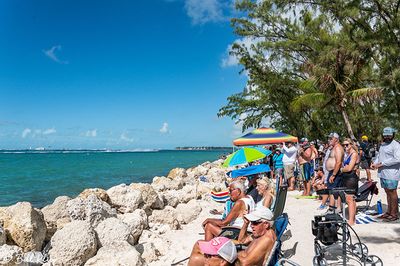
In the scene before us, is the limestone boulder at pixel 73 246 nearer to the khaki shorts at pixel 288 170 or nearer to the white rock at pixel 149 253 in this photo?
the white rock at pixel 149 253

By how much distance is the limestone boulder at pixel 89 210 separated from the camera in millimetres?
7473

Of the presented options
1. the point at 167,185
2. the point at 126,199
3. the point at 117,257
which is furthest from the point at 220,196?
the point at 117,257

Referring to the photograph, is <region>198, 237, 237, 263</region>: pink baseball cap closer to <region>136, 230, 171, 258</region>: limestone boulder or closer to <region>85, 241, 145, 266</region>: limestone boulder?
<region>85, 241, 145, 266</region>: limestone boulder

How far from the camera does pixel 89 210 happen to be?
7.53 m

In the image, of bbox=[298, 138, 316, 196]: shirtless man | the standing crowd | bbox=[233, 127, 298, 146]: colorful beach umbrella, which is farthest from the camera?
bbox=[233, 127, 298, 146]: colorful beach umbrella

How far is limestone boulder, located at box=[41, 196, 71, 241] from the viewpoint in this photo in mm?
7142

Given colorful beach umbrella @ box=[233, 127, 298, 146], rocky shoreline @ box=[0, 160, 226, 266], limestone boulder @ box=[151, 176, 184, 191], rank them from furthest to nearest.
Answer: limestone boulder @ box=[151, 176, 184, 191]
colorful beach umbrella @ box=[233, 127, 298, 146]
rocky shoreline @ box=[0, 160, 226, 266]

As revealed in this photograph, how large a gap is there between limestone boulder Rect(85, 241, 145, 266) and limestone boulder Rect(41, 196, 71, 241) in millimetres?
1950

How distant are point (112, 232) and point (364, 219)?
482cm

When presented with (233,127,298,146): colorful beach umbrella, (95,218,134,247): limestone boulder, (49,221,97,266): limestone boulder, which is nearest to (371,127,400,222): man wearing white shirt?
(95,218,134,247): limestone boulder

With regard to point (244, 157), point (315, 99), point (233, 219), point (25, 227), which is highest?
point (315, 99)

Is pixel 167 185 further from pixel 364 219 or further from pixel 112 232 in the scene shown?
pixel 364 219

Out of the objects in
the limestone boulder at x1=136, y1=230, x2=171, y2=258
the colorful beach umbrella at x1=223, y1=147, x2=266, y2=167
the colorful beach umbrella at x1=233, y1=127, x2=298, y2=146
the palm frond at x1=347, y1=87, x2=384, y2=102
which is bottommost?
the limestone boulder at x1=136, y1=230, x2=171, y2=258

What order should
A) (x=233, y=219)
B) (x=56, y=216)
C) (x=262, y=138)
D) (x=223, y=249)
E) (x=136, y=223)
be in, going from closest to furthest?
1. (x=223, y=249)
2. (x=233, y=219)
3. (x=136, y=223)
4. (x=56, y=216)
5. (x=262, y=138)
